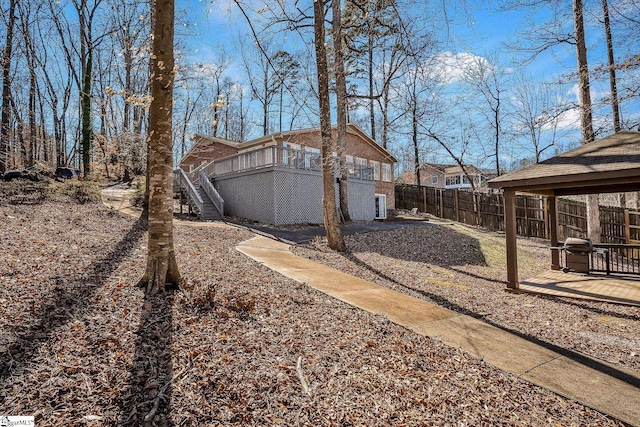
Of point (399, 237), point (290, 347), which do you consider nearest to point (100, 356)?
point (290, 347)

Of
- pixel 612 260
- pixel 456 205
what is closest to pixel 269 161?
pixel 612 260

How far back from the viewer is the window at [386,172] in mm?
24519

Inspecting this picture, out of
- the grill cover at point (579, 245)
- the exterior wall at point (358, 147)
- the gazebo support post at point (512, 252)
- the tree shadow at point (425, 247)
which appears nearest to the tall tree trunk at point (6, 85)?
the exterior wall at point (358, 147)

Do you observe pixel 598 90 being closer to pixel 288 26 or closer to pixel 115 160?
pixel 288 26

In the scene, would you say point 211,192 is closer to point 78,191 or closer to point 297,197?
point 297,197

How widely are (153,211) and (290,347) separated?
232 centimetres

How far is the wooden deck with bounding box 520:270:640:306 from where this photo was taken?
640 centimetres

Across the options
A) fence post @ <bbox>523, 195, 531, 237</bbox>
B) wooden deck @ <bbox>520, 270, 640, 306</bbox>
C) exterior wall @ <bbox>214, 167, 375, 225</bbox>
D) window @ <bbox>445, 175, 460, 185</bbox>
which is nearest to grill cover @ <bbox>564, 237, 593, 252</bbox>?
wooden deck @ <bbox>520, 270, 640, 306</bbox>

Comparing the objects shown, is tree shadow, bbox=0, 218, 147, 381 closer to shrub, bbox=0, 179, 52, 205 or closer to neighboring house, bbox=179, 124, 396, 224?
shrub, bbox=0, 179, 52, 205

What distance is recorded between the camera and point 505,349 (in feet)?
12.5

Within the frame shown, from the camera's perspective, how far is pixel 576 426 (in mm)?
2514

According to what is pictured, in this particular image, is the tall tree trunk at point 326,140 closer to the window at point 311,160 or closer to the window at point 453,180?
the window at point 311,160

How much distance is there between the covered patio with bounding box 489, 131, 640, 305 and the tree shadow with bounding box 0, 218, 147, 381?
706 cm

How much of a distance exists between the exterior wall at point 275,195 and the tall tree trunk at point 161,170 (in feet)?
29.2
